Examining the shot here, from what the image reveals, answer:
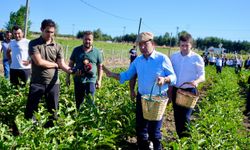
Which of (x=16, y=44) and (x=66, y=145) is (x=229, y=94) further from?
(x=66, y=145)

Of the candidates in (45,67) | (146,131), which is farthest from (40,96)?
(146,131)

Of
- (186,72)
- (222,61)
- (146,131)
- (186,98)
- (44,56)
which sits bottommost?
(222,61)

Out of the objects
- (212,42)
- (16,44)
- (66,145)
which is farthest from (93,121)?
(212,42)

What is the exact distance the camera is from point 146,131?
496 cm

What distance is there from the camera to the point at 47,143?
3.62m

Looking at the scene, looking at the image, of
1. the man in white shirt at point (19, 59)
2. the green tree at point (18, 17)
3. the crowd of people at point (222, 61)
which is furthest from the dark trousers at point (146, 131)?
the green tree at point (18, 17)

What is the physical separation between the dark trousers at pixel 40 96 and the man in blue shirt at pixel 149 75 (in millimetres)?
1227

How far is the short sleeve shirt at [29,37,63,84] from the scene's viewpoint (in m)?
5.03

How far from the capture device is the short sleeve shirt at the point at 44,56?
5034 mm

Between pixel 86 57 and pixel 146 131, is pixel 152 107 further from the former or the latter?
pixel 86 57

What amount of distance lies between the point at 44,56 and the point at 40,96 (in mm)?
583

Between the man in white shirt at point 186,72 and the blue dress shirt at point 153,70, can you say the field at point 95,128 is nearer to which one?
the man in white shirt at point 186,72

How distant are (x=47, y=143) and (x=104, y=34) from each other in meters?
112

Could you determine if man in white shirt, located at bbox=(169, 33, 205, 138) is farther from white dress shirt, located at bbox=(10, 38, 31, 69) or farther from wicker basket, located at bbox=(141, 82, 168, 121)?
white dress shirt, located at bbox=(10, 38, 31, 69)
